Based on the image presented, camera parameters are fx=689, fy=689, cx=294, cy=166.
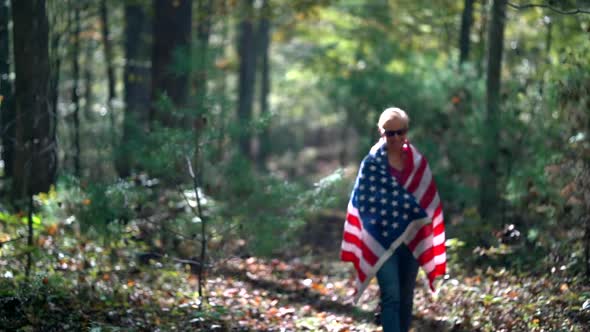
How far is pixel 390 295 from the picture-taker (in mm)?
5469

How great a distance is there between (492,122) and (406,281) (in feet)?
15.7

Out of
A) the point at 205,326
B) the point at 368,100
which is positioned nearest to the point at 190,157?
the point at 205,326

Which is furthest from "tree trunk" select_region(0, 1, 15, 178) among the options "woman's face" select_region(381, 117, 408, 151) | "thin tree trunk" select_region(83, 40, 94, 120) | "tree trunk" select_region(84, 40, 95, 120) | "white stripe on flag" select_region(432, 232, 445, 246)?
"thin tree trunk" select_region(83, 40, 94, 120)

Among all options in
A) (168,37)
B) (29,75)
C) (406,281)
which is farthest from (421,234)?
(168,37)

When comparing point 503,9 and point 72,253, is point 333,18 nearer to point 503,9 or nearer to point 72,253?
point 503,9

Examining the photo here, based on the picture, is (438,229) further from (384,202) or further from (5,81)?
(5,81)

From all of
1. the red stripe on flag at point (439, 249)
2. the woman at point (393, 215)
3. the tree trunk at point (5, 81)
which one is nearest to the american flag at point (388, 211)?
the woman at point (393, 215)

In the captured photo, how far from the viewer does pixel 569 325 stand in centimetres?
584

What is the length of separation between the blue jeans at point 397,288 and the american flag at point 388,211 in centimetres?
7

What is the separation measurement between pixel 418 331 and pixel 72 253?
13.6 feet

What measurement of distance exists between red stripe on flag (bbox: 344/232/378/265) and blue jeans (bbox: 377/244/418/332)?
0.33 feet

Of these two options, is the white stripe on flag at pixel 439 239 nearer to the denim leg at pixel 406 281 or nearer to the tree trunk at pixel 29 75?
the denim leg at pixel 406 281

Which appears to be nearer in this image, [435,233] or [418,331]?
[435,233]

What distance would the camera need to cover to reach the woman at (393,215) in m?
5.49
